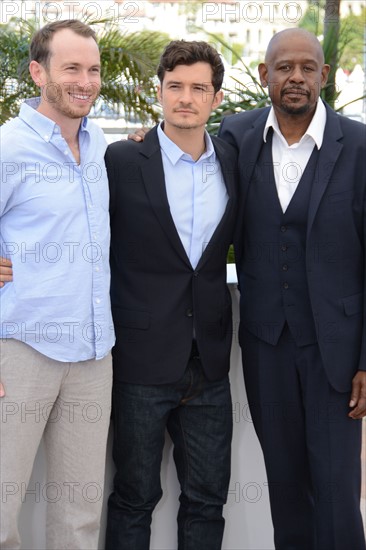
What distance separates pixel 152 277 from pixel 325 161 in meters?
0.63

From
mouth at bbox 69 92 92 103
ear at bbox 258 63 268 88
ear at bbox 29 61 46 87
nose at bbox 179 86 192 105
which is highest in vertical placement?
ear at bbox 258 63 268 88

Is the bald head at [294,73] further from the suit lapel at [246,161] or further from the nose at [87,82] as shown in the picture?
the nose at [87,82]

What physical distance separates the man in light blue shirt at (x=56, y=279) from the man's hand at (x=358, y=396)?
75 cm

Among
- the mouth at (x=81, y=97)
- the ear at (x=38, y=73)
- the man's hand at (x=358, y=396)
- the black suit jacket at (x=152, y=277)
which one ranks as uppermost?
the ear at (x=38, y=73)

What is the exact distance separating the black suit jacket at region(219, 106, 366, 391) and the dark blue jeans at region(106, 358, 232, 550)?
1.27 feet

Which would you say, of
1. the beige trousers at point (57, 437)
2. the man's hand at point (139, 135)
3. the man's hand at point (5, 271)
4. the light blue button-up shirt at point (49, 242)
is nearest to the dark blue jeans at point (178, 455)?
the beige trousers at point (57, 437)

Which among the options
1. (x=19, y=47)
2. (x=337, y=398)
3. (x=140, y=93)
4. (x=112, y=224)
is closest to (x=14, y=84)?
(x=19, y=47)

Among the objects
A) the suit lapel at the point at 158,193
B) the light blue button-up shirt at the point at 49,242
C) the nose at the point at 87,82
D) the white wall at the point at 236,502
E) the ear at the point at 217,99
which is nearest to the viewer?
the light blue button-up shirt at the point at 49,242

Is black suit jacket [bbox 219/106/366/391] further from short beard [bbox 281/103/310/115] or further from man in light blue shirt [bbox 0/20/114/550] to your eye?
man in light blue shirt [bbox 0/20/114/550]

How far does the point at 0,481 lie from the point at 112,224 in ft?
2.67

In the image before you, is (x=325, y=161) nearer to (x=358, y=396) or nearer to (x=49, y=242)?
(x=358, y=396)

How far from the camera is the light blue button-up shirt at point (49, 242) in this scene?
2309 mm

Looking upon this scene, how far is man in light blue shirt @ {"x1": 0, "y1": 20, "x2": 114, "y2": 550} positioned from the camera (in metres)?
2.32

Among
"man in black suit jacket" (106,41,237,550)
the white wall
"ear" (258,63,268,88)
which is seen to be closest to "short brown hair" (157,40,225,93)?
"man in black suit jacket" (106,41,237,550)
